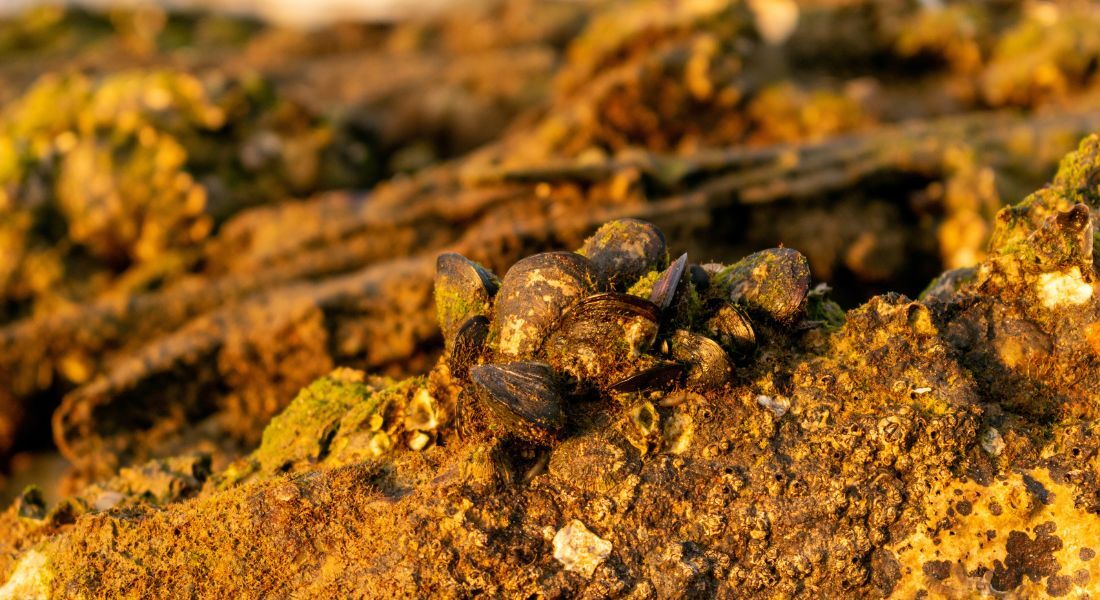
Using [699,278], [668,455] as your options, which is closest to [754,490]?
[668,455]

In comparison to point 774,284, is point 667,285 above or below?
above

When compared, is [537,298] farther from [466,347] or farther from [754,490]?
[754,490]

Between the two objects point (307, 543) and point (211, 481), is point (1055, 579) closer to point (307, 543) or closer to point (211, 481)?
point (307, 543)

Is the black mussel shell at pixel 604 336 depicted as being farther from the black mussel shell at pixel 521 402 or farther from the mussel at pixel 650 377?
the black mussel shell at pixel 521 402

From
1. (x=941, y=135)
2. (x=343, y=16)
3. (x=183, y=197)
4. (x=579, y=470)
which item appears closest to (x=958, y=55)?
(x=941, y=135)

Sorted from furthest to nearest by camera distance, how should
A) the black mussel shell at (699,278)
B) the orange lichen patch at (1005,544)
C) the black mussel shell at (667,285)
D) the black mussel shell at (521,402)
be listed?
the black mussel shell at (699,278)
the black mussel shell at (667,285)
the black mussel shell at (521,402)
the orange lichen patch at (1005,544)

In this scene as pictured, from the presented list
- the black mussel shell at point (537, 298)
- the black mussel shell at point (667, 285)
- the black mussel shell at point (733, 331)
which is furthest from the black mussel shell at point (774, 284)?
the black mussel shell at point (537, 298)

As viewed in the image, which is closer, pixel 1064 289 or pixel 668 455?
pixel 668 455
